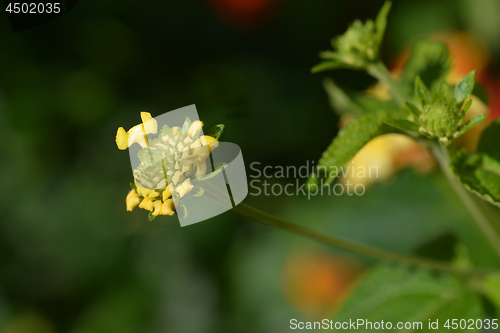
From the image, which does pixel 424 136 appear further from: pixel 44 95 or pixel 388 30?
pixel 44 95

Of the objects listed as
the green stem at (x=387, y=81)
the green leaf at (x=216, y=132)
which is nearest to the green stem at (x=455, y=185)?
the green stem at (x=387, y=81)

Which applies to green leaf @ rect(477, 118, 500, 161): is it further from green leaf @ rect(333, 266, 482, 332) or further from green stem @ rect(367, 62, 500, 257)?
green leaf @ rect(333, 266, 482, 332)

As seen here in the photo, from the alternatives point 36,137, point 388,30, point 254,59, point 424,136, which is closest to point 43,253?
point 36,137

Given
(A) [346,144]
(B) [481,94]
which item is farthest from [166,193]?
(B) [481,94]

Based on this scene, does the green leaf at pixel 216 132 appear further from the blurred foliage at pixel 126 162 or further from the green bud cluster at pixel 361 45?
the blurred foliage at pixel 126 162

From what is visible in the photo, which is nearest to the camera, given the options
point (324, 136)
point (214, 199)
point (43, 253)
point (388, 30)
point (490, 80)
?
point (214, 199)
